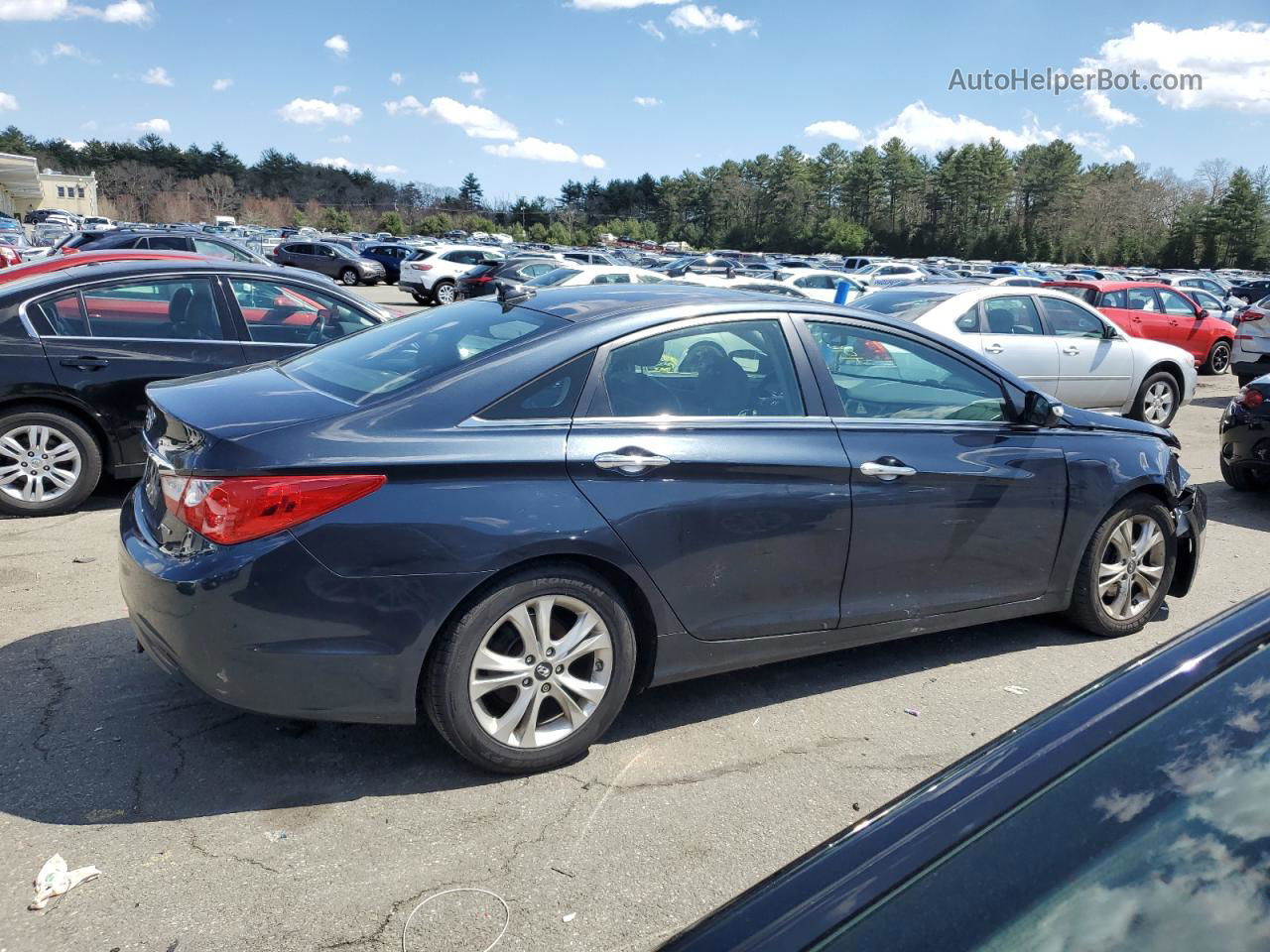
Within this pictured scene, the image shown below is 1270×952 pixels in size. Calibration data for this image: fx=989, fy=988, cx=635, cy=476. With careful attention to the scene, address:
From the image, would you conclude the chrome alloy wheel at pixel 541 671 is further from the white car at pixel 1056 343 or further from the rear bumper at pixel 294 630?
the white car at pixel 1056 343

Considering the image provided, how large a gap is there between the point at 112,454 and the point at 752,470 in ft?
15.6

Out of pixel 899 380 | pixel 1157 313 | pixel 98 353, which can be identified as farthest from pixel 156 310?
pixel 1157 313

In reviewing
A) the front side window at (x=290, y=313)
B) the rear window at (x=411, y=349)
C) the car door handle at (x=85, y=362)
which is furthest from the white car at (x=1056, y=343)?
the car door handle at (x=85, y=362)

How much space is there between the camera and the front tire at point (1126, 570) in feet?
15.4

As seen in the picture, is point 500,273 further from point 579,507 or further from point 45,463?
point 579,507

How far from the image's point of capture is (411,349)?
3898 millimetres

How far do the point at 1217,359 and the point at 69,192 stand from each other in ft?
392

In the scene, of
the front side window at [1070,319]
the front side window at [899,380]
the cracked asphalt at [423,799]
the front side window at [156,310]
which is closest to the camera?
the cracked asphalt at [423,799]

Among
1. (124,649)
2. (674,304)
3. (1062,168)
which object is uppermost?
(1062,168)

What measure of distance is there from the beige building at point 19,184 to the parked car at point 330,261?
167 feet

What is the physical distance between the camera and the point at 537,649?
333 cm

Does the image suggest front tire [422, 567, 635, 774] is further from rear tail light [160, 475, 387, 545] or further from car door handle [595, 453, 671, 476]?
rear tail light [160, 475, 387, 545]

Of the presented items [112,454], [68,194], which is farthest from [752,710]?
[68,194]

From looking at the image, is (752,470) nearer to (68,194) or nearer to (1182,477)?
(1182,477)
